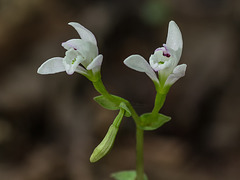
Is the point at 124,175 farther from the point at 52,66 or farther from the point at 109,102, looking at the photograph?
the point at 52,66

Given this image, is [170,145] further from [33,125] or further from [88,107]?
[33,125]

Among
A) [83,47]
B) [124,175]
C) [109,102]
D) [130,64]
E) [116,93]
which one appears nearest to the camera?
[130,64]

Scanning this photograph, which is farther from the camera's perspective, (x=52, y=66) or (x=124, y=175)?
(x=124, y=175)

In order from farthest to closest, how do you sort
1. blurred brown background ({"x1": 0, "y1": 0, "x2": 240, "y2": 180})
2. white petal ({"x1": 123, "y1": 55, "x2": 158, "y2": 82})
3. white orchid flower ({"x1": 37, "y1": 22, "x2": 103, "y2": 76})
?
blurred brown background ({"x1": 0, "y1": 0, "x2": 240, "y2": 180}) < white orchid flower ({"x1": 37, "y1": 22, "x2": 103, "y2": 76}) < white petal ({"x1": 123, "y1": 55, "x2": 158, "y2": 82})

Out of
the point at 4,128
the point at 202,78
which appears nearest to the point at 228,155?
the point at 202,78

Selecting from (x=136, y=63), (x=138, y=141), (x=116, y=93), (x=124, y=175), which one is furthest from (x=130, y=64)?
(x=116, y=93)

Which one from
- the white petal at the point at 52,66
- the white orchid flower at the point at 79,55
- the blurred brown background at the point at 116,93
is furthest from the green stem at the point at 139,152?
the blurred brown background at the point at 116,93

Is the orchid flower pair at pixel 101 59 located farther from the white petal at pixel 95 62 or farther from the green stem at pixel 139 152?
the green stem at pixel 139 152

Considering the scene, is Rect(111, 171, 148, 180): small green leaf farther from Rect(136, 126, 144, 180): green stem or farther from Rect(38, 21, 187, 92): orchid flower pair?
Rect(38, 21, 187, 92): orchid flower pair

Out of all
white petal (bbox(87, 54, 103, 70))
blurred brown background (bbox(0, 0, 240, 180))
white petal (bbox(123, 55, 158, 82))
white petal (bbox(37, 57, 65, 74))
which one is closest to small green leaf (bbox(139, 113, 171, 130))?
white petal (bbox(123, 55, 158, 82))
